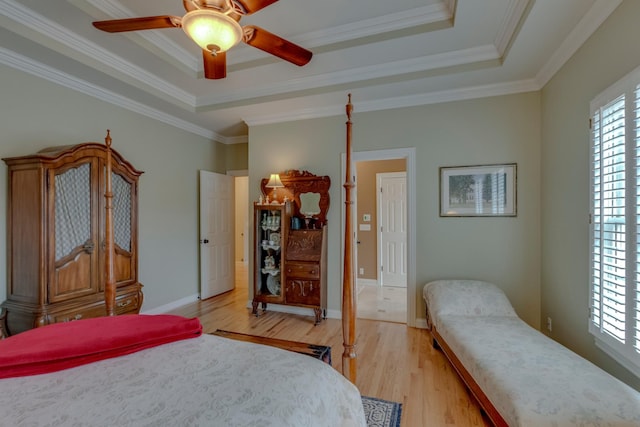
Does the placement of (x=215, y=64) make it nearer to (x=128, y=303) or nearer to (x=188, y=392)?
(x=188, y=392)

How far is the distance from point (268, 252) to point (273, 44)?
8.65 feet

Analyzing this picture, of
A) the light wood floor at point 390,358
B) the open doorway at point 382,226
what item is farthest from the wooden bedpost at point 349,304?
the open doorway at point 382,226

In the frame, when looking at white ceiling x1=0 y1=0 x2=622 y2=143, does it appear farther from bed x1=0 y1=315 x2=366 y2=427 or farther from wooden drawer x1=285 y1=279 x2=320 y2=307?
bed x1=0 y1=315 x2=366 y2=427

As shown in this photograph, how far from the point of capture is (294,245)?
3.67 m

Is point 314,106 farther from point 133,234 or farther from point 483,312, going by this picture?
point 483,312

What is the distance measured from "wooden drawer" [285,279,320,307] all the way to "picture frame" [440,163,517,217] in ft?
5.75

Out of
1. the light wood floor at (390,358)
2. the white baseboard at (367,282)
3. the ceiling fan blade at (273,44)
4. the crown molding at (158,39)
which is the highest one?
the crown molding at (158,39)

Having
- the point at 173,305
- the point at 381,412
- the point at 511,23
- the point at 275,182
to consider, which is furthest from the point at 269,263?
the point at 511,23

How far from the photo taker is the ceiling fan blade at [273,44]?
178 centimetres

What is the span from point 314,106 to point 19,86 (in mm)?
2823

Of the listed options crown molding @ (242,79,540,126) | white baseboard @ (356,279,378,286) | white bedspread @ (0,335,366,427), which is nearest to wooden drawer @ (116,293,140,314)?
white bedspread @ (0,335,366,427)

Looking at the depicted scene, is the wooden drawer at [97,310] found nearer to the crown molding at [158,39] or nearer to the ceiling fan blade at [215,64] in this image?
the ceiling fan blade at [215,64]

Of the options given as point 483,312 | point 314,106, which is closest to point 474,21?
point 314,106

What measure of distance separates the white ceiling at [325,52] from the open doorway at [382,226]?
1972 mm
